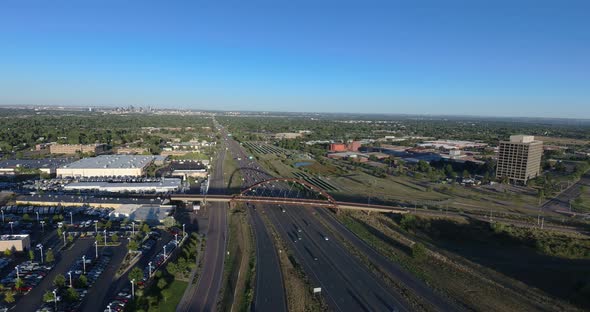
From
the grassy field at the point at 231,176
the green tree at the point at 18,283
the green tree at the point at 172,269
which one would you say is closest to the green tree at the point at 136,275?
the green tree at the point at 172,269

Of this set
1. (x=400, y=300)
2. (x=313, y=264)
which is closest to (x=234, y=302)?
(x=313, y=264)

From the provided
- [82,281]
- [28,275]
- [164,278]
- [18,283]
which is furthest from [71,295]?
[28,275]

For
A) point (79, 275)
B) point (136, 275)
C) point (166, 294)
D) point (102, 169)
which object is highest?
point (102, 169)

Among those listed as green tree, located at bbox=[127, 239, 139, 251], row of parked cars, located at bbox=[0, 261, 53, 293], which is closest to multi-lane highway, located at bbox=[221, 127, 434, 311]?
green tree, located at bbox=[127, 239, 139, 251]

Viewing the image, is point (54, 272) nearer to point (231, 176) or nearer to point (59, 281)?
point (59, 281)

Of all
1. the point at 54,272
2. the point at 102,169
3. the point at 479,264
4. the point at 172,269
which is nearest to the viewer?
the point at 172,269

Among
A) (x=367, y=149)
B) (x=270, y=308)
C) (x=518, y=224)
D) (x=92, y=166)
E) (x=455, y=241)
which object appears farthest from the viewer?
(x=367, y=149)

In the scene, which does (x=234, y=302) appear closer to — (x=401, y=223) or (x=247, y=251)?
(x=247, y=251)

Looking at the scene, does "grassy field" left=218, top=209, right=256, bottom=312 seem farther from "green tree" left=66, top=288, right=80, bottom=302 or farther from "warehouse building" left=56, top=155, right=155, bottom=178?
"warehouse building" left=56, top=155, right=155, bottom=178
